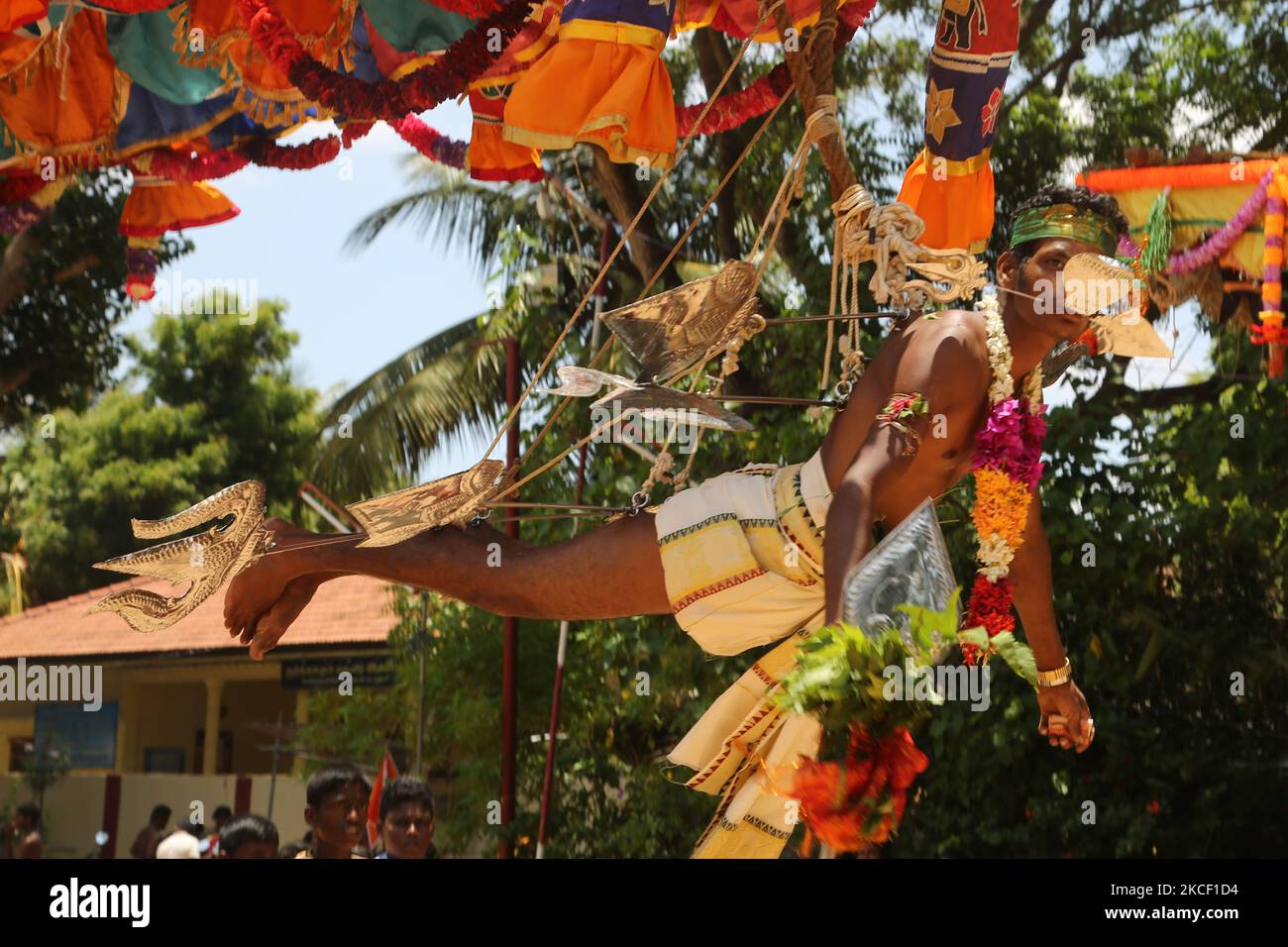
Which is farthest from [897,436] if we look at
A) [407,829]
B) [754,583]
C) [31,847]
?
[31,847]

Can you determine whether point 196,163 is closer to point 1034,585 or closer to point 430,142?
point 430,142

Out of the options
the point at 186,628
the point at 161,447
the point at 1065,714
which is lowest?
A: the point at 1065,714

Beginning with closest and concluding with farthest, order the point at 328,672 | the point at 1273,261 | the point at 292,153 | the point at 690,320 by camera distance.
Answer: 1. the point at 690,320
2. the point at 292,153
3. the point at 1273,261
4. the point at 328,672

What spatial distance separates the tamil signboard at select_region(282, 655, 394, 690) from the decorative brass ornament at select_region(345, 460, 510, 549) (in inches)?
430

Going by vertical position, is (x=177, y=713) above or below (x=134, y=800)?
above

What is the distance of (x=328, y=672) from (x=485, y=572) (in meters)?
11.7

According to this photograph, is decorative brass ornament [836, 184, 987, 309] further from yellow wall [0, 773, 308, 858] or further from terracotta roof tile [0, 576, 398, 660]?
yellow wall [0, 773, 308, 858]

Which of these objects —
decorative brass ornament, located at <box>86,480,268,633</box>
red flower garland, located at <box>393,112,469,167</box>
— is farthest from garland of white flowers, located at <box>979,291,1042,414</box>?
red flower garland, located at <box>393,112,469,167</box>

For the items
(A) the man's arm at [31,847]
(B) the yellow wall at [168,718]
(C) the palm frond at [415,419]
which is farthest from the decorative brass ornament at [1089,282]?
(B) the yellow wall at [168,718]

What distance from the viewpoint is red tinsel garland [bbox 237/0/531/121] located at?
4809 mm

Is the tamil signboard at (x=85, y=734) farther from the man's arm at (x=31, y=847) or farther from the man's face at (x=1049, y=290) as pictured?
the man's face at (x=1049, y=290)

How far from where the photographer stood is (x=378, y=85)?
16.4 feet

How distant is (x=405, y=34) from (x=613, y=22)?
3.78ft

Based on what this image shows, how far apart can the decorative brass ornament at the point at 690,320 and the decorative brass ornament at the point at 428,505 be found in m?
0.47
